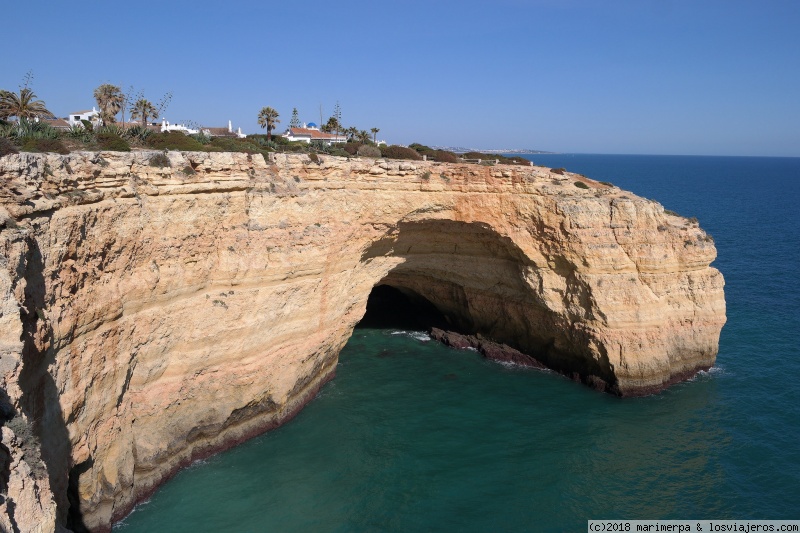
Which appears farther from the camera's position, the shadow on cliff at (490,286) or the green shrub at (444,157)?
the green shrub at (444,157)

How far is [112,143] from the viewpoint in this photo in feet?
60.1

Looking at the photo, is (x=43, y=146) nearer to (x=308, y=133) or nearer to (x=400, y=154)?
(x=400, y=154)

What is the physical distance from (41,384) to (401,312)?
75.0 ft

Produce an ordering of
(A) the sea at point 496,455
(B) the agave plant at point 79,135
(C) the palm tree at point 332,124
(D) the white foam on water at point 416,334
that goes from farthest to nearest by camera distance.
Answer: (C) the palm tree at point 332,124 < (D) the white foam on water at point 416,334 < (B) the agave plant at point 79,135 < (A) the sea at point 496,455

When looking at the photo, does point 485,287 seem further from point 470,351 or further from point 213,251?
point 213,251

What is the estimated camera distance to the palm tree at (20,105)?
2267 centimetres

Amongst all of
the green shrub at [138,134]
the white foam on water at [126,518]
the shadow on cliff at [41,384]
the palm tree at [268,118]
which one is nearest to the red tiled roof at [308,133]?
the palm tree at [268,118]

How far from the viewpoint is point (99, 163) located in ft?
47.9

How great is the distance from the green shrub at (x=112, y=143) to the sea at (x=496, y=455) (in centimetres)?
1110

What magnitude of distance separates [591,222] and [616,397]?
7.65m

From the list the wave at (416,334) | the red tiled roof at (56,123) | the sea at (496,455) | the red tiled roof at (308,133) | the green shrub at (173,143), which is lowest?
the sea at (496,455)

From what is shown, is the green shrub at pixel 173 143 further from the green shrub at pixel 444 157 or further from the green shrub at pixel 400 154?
the green shrub at pixel 444 157

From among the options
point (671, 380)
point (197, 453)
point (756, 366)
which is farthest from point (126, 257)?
point (756, 366)

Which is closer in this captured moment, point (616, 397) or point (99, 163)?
point (99, 163)
